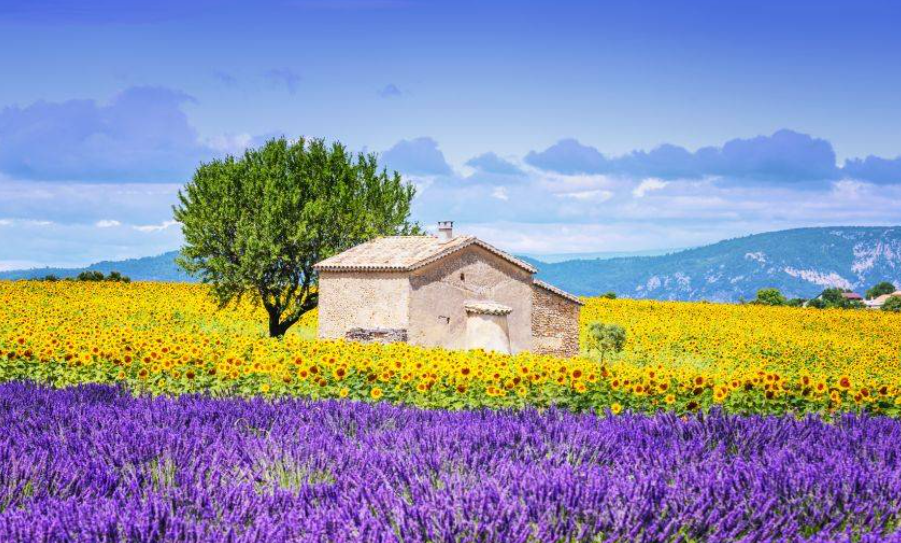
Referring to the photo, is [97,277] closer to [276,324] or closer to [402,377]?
[276,324]

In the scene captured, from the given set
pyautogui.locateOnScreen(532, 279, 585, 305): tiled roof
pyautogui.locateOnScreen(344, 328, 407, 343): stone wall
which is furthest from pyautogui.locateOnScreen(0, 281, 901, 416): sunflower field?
pyautogui.locateOnScreen(532, 279, 585, 305): tiled roof

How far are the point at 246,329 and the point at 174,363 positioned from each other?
20357mm

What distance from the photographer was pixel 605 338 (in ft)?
93.2

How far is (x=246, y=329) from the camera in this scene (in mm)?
31484

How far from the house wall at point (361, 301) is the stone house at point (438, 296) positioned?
0.09 feet

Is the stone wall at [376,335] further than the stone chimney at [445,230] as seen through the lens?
No

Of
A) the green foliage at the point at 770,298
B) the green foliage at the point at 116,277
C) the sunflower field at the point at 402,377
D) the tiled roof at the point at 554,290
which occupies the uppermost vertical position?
the green foliage at the point at 116,277

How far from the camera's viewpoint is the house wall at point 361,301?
22578mm

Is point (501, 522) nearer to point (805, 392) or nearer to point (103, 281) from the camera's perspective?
point (805, 392)

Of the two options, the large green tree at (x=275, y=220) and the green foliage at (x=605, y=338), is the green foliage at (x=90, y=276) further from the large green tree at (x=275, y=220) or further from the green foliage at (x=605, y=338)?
the green foliage at (x=605, y=338)

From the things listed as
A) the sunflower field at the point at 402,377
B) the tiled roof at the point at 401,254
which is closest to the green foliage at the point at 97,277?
the tiled roof at the point at 401,254

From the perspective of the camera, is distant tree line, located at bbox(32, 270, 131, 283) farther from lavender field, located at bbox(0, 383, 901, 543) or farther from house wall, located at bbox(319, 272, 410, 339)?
lavender field, located at bbox(0, 383, 901, 543)

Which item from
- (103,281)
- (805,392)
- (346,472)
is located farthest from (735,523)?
(103,281)

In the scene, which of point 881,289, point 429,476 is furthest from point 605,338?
point 881,289
